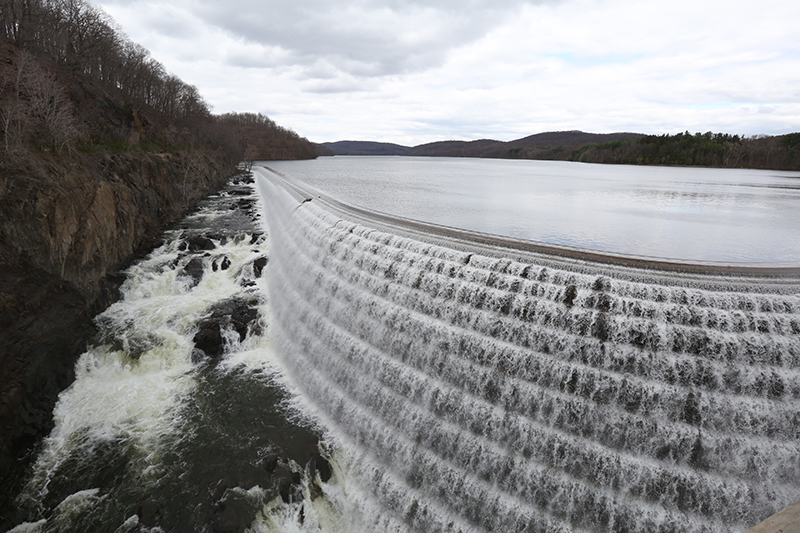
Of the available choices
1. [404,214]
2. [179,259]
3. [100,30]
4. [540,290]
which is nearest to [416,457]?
[540,290]

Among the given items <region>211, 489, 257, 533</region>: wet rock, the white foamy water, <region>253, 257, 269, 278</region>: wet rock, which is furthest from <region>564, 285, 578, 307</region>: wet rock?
<region>253, 257, 269, 278</region>: wet rock

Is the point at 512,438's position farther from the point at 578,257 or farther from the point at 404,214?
the point at 404,214

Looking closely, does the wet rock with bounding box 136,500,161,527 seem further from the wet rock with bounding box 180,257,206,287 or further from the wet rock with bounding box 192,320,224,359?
the wet rock with bounding box 180,257,206,287

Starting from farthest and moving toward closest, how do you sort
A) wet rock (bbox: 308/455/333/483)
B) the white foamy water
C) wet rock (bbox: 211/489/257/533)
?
wet rock (bbox: 308/455/333/483) → the white foamy water → wet rock (bbox: 211/489/257/533)

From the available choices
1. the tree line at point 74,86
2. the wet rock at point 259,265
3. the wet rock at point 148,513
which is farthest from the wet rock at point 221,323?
the tree line at point 74,86

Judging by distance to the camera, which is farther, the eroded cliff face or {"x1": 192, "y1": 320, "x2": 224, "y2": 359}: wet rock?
{"x1": 192, "y1": 320, "x2": 224, "y2": 359}: wet rock

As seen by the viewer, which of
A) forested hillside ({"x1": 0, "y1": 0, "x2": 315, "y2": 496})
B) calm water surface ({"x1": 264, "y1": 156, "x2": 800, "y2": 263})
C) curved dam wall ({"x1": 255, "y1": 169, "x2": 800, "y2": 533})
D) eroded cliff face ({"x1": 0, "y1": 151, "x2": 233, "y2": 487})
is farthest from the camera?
calm water surface ({"x1": 264, "y1": 156, "x2": 800, "y2": 263})

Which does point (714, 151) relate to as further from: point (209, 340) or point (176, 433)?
point (176, 433)
